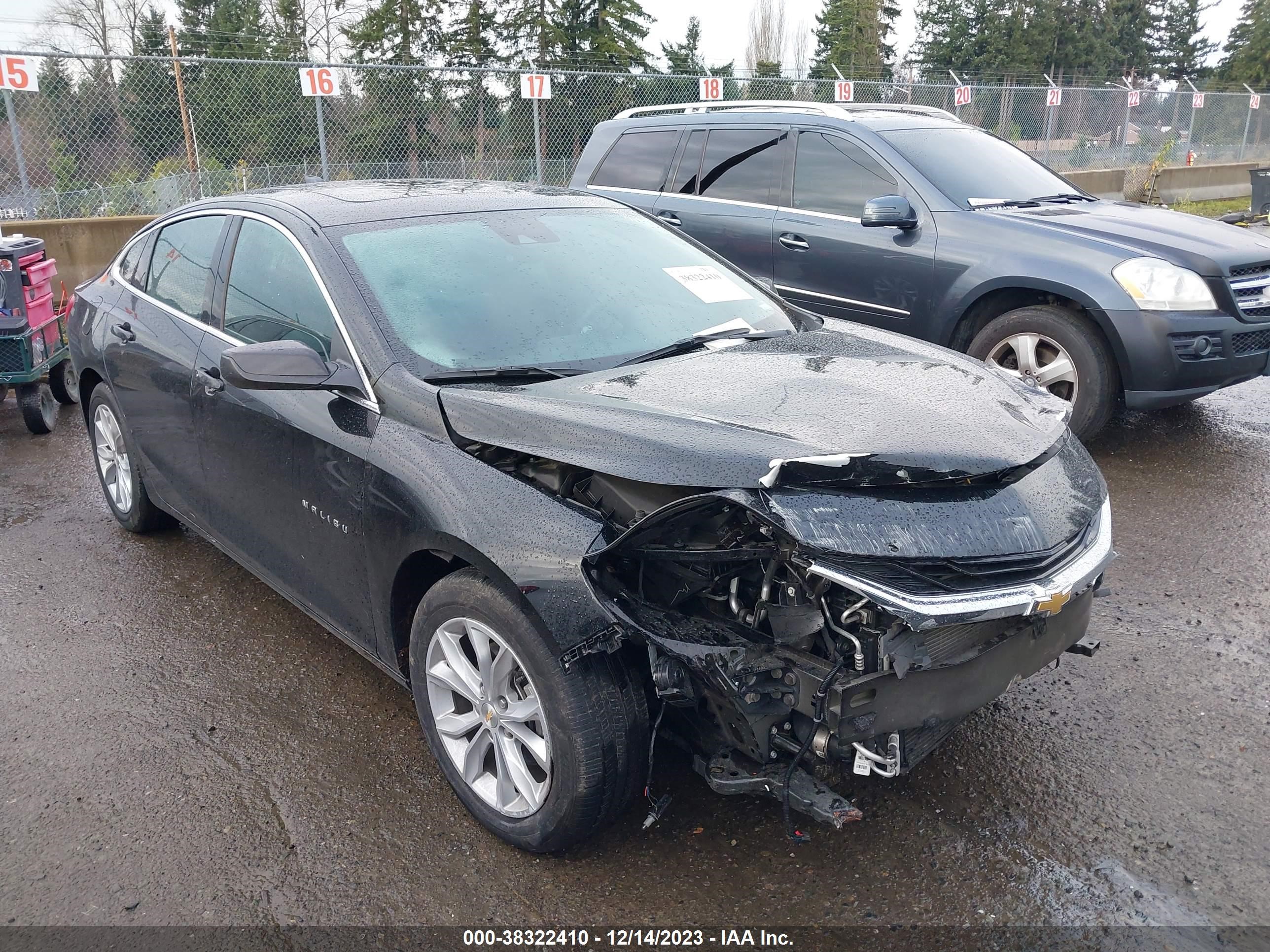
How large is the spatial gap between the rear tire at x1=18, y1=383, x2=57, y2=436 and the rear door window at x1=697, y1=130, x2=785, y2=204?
4.78 meters

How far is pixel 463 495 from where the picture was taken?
2.69m

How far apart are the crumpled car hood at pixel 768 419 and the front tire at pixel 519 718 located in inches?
18.0

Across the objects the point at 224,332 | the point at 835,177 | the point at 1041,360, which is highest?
the point at 835,177

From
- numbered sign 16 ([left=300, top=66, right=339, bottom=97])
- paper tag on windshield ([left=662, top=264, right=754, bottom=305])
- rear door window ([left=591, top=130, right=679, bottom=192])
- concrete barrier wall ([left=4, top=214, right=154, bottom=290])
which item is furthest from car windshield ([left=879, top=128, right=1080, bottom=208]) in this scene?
concrete barrier wall ([left=4, top=214, right=154, bottom=290])

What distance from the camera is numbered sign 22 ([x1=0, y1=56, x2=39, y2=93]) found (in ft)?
31.1

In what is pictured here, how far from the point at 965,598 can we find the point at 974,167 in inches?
195

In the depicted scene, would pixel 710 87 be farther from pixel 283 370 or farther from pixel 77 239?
pixel 283 370

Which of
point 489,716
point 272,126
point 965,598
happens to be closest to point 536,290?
point 489,716

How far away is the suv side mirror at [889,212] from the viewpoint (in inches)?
→ 231

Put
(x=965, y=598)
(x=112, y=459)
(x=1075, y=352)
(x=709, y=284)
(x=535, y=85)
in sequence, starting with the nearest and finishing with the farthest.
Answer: (x=965, y=598), (x=709, y=284), (x=112, y=459), (x=1075, y=352), (x=535, y=85)

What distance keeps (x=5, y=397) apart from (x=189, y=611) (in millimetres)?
4979

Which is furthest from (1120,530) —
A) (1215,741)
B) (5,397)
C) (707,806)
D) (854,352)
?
(5,397)

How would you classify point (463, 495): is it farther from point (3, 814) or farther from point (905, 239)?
point (905, 239)

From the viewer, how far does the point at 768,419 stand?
2.61m
